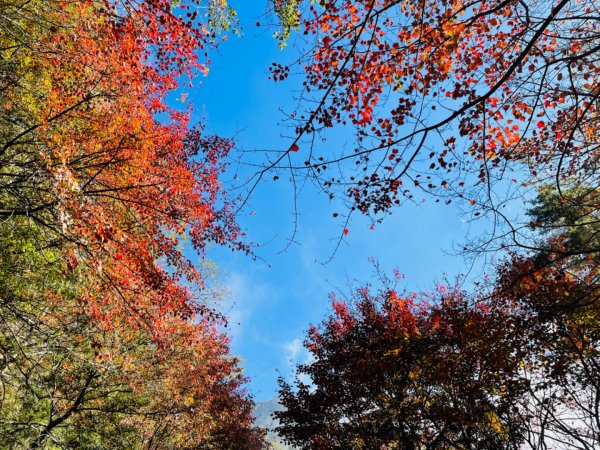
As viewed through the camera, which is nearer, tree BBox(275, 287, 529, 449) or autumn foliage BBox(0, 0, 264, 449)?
autumn foliage BBox(0, 0, 264, 449)

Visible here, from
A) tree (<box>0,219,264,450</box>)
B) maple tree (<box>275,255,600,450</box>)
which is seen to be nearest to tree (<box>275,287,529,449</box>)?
maple tree (<box>275,255,600,450</box>)

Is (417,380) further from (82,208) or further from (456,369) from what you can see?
(82,208)

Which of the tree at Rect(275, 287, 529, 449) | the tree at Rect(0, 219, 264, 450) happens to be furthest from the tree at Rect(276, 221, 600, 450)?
the tree at Rect(0, 219, 264, 450)

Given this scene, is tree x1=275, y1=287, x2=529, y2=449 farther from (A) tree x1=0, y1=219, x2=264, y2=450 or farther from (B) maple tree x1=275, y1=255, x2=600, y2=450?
(A) tree x1=0, y1=219, x2=264, y2=450

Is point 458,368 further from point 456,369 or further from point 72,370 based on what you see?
point 72,370

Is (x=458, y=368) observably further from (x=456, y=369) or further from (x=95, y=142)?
(x=95, y=142)

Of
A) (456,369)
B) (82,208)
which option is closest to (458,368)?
(456,369)

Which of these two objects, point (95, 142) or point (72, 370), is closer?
point (95, 142)

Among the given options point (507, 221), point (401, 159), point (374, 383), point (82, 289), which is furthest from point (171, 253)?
point (374, 383)

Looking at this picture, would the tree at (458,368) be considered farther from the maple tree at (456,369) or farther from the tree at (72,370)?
the tree at (72,370)

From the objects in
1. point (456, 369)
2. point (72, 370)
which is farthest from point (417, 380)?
point (72, 370)

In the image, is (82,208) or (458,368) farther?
(458,368)

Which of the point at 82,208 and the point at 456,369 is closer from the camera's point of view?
the point at 82,208

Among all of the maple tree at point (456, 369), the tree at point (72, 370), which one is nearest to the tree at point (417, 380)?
the maple tree at point (456, 369)
